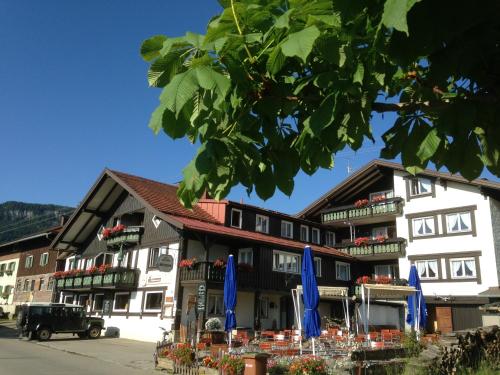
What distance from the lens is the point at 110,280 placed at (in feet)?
103

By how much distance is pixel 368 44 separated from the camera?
2.43 meters

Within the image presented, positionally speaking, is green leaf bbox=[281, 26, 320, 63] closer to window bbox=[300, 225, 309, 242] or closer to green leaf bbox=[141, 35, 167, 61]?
green leaf bbox=[141, 35, 167, 61]

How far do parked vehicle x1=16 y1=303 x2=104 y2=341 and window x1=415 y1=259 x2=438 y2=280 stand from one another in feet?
69.8

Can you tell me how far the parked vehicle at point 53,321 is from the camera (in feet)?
89.6

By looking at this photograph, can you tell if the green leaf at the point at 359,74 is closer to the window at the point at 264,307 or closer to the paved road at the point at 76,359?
the paved road at the point at 76,359

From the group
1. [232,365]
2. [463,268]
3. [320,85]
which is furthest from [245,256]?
[320,85]

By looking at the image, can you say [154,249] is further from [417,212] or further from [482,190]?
[482,190]

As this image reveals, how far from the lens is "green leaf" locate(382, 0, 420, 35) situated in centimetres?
176

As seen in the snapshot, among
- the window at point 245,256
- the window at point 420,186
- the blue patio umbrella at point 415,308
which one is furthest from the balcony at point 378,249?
the blue patio umbrella at point 415,308

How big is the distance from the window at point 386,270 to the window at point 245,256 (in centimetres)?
1182

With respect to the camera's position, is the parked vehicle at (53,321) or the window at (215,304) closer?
the parked vehicle at (53,321)

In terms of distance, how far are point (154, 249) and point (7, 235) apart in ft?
323

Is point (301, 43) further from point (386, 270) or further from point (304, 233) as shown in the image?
point (386, 270)

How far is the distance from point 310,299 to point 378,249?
1928 cm
